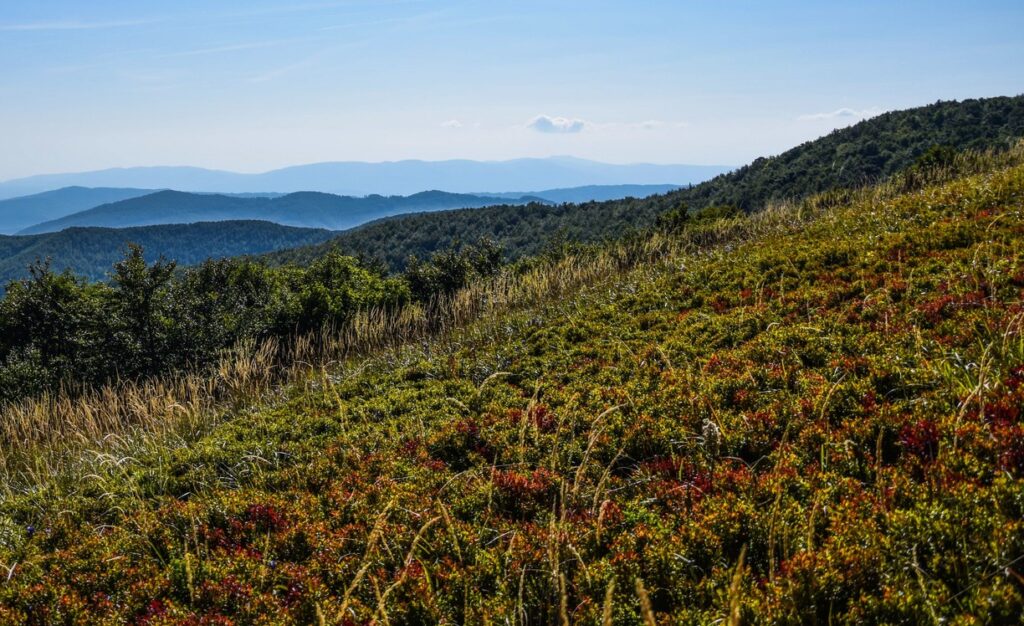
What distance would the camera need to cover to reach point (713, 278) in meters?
12.1

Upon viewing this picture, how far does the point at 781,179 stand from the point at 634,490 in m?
76.1

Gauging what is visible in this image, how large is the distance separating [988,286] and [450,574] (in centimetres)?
802

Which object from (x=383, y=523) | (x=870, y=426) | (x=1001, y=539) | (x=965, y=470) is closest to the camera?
(x=1001, y=539)

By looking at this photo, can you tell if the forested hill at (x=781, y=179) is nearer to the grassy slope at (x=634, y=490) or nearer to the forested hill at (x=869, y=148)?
the forested hill at (x=869, y=148)

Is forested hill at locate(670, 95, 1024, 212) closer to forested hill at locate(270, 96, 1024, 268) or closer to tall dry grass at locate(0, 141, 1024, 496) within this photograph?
forested hill at locate(270, 96, 1024, 268)

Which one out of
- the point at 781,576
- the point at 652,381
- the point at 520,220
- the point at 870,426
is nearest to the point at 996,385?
the point at 870,426

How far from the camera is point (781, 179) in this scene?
229 feet

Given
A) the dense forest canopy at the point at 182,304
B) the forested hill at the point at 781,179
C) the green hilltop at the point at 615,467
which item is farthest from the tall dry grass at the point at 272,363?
the forested hill at the point at 781,179

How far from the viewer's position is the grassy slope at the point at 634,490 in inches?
119

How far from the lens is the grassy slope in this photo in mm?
3029

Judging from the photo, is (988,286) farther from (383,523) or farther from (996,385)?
(383,523)

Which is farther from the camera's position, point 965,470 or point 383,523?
point 383,523

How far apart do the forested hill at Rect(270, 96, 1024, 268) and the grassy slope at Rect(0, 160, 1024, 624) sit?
3962 cm

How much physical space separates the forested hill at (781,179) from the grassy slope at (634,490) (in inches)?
1560
